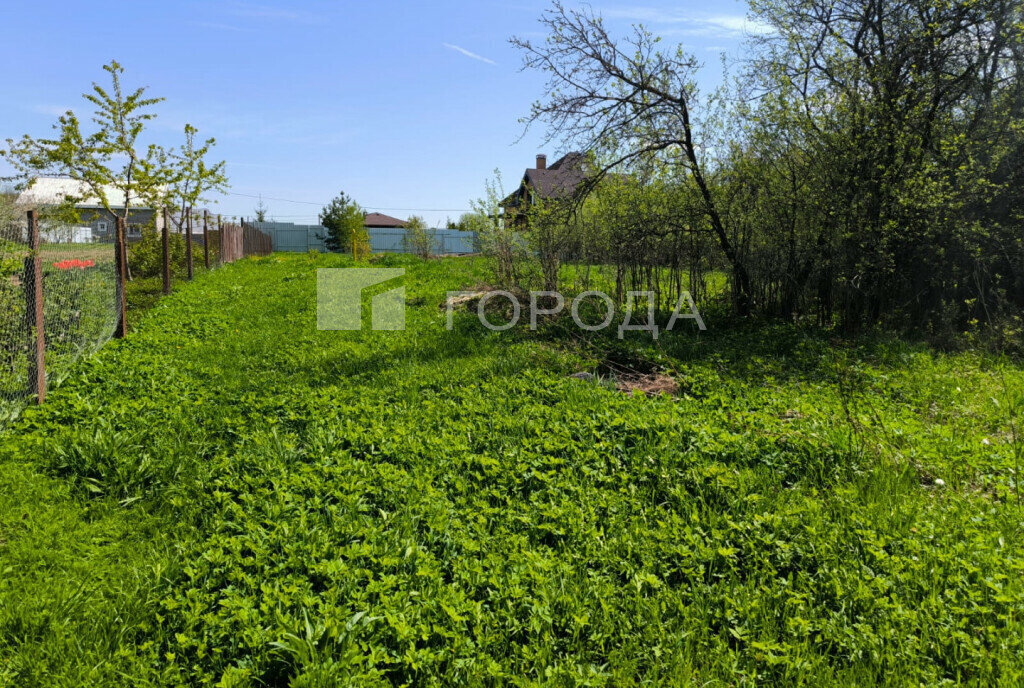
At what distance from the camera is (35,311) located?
17.9 ft

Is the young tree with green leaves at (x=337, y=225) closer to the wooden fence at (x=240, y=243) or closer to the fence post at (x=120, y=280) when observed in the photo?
the wooden fence at (x=240, y=243)

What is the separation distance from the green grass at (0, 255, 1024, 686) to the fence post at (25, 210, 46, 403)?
1.01 feet

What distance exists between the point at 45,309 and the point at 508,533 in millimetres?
5244

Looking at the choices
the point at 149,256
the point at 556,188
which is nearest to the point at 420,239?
the point at 149,256

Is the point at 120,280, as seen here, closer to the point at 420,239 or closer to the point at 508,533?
the point at 508,533

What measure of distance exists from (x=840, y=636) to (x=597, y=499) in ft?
4.99

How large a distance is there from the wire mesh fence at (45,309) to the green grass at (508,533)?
319 mm

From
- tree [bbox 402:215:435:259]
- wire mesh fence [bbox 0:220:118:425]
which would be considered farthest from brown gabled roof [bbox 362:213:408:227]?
wire mesh fence [bbox 0:220:118:425]

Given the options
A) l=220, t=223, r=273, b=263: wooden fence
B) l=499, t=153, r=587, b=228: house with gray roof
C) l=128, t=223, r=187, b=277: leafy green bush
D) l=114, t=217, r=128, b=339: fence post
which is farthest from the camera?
l=220, t=223, r=273, b=263: wooden fence

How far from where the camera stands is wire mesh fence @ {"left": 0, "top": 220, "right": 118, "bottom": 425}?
5.24 metres

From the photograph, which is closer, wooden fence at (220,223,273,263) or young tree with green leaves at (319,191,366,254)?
wooden fence at (220,223,273,263)

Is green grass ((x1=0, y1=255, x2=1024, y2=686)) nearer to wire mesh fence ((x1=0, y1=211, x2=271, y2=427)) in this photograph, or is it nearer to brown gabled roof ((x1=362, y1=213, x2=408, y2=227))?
wire mesh fence ((x1=0, y1=211, x2=271, y2=427))

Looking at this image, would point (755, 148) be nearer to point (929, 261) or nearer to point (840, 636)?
point (929, 261)

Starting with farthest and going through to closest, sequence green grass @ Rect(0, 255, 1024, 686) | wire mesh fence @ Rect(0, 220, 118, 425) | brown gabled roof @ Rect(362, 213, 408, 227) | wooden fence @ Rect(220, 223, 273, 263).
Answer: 1. brown gabled roof @ Rect(362, 213, 408, 227)
2. wooden fence @ Rect(220, 223, 273, 263)
3. wire mesh fence @ Rect(0, 220, 118, 425)
4. green grass @ Rect(0, 255, 1024, 686)
